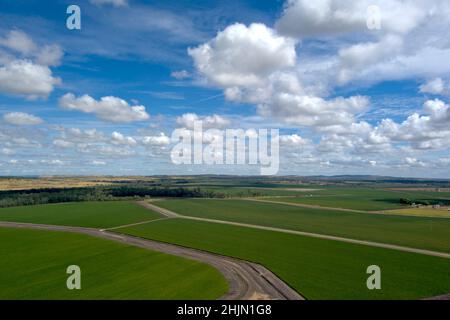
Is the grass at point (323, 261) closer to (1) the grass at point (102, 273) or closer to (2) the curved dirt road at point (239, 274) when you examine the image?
(2) the curved dirt road at point (239, 274)

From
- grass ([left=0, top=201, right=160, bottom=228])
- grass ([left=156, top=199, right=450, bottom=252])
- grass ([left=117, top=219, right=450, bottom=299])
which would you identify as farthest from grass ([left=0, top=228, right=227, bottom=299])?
grass ([left=156, top=199, right=450, bottom=252])

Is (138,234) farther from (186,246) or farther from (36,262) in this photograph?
(36,262)

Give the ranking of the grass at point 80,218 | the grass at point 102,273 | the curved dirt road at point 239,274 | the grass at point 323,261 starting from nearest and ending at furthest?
the curved dirt road at point 239,274 → the grass at point 102,273 → the grass at point 323,261 → the grass at point 80,218

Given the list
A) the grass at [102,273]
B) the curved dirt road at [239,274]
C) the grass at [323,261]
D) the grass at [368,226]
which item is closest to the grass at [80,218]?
the grass at [323,261]

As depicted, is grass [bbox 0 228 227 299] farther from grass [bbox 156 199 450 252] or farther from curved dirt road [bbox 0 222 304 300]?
grass [bbox 156 199 450 252]

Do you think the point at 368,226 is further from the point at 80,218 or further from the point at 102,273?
the point at 80,218
